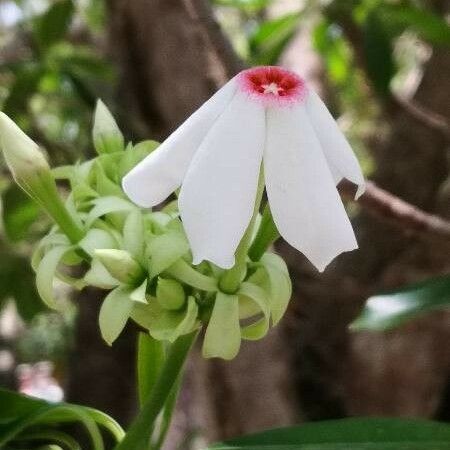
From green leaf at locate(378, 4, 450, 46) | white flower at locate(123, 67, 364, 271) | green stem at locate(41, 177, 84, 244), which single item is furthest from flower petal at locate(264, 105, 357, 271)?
green leaf at locate(378, 4, 450, 46)

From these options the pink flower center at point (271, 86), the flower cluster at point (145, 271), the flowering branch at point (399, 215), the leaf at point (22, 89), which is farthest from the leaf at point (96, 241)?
the leaf at point (22, 89)

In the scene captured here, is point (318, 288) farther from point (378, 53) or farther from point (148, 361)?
point (148, 361)

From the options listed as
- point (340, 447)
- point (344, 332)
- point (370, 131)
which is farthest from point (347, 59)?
point (340, 447)

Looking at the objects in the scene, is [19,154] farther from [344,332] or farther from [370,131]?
[370,131]

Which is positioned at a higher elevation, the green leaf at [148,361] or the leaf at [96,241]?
the leaf at [96,241]

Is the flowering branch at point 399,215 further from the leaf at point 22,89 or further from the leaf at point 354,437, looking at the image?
the leaf at point 22,89

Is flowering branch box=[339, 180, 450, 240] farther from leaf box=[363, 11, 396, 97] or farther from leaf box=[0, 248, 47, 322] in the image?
leaf box=[0, 248, 47, 322]

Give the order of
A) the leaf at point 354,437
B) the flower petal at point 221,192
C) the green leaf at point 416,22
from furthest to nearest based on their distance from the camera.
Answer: the green leaf at point 416,22 < the leaf at point 354,437 < the flower petal at point 221,192
